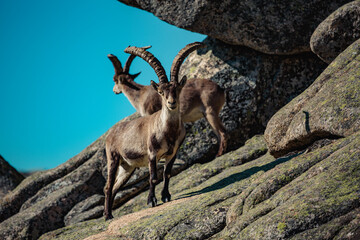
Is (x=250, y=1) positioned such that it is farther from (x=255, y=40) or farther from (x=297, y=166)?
(x=297, y=166)

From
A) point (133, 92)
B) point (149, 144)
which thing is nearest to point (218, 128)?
point (133, 92)

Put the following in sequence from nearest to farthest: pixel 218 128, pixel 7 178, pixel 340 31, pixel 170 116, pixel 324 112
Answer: pixel 324 112 → pixel 170 116 → pixel 340 31 → pixel 218 128 → pixel 7 178

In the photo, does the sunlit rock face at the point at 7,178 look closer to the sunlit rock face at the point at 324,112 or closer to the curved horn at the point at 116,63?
the curved horn at the point at 116,63

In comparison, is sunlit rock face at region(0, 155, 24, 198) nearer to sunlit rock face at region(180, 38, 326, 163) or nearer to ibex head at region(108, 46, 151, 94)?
ibex head at region(108, 46, 151, 94)

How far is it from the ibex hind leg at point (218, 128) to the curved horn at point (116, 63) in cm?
466

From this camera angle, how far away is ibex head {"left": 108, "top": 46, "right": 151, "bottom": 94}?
16.7m

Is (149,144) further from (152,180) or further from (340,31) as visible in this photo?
(340,31)

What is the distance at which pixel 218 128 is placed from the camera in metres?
14.3

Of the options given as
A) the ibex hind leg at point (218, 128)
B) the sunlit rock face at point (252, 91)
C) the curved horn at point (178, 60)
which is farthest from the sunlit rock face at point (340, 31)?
the ibex hind leg at point (218, 128)

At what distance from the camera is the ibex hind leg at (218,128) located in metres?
14.2

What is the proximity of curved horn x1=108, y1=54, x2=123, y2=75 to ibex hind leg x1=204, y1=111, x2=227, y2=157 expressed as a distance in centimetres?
466

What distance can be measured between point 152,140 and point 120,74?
7421mm

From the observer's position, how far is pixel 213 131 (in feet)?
48.8

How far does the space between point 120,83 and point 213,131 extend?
4.64 metres
